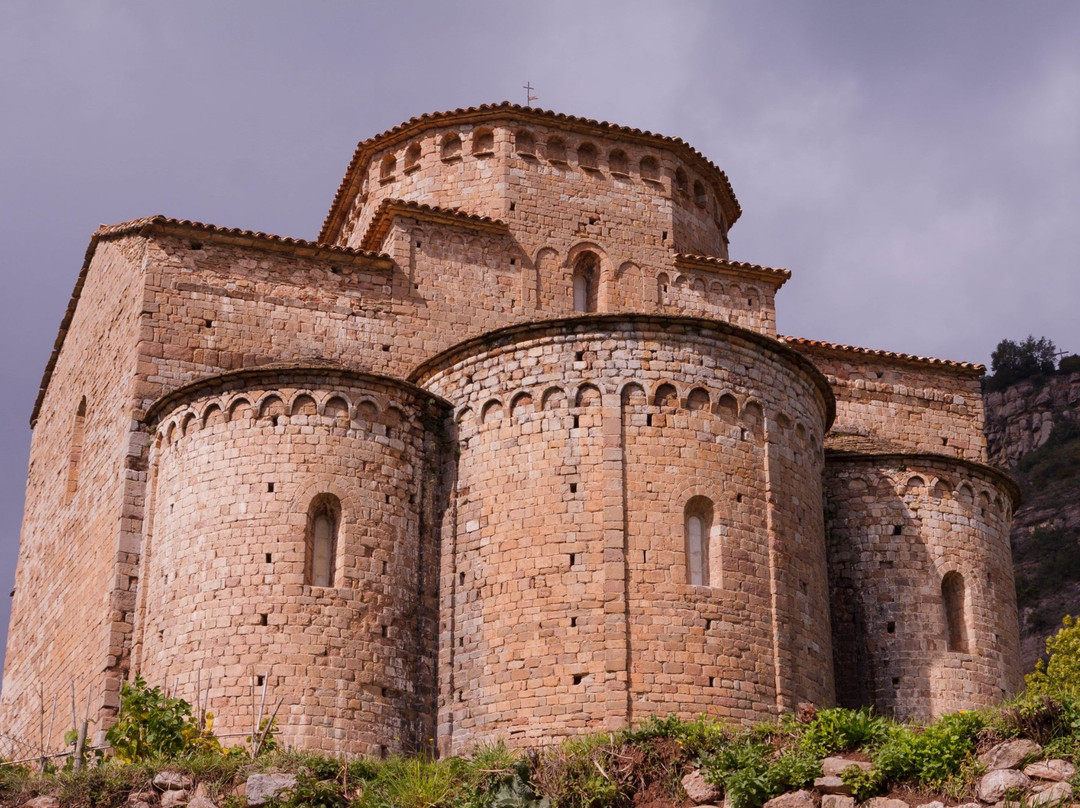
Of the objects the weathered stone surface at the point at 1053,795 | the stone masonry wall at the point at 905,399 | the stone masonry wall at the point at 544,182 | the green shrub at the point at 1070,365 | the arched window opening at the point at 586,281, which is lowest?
the weathered stone surface at the point at 1053,795

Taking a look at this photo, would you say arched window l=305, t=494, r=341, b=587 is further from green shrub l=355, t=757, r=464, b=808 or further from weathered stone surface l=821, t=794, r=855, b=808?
weathered stone surface l=821, t=794, r=855, b=808

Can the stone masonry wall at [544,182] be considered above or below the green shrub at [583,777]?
above

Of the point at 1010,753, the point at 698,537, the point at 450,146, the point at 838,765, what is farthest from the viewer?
the point at 450,146

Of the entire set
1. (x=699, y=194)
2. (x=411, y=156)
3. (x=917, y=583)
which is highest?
(x=411, y=156)

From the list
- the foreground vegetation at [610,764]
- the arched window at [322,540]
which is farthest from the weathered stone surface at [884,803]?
the arched window at [322,540]

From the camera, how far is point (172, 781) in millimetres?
14875

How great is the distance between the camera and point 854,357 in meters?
24.9

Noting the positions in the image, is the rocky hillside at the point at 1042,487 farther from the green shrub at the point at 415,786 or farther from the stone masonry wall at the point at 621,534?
the green shrub at the point at 415,786

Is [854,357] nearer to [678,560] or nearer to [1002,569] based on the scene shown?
[1002,569]

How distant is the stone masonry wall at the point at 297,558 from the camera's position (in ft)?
56.1

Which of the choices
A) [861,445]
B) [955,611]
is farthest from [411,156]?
[955,611]

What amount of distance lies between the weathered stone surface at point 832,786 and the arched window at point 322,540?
22.0ft

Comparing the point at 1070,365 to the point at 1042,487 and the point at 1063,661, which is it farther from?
the point at 1063,661

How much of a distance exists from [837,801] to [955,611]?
7940 mm
